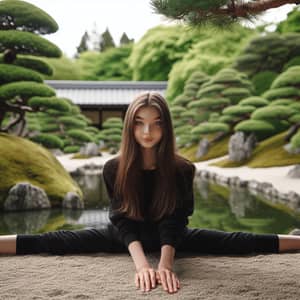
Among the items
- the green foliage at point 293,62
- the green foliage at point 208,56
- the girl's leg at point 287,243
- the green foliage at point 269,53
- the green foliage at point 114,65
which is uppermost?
the green foliage at point 114,65

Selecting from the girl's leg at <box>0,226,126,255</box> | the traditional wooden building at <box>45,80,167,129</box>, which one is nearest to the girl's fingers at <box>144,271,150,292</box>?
the girl's leg at <box>0,226,126,255</box>

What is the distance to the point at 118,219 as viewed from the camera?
1454 mm

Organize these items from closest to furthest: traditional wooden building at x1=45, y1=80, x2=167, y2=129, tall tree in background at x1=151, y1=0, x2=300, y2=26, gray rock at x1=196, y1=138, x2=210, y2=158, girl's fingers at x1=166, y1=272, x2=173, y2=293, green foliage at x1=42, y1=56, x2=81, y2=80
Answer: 1. girl's fingers at x1=166, y1=272, x2=173, y2=293
2. tall tree in background at x1=151, y1=0, x2=300, y2=26
3. gray rock at x1=196, y1=138, x2=210, y2=158
4. traditional wooden building at x1=45, y1=80, x2=167, y2=129
5. green foliage at x1=42, y1=56, x2=81, y2=80

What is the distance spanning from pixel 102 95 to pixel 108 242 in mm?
6798

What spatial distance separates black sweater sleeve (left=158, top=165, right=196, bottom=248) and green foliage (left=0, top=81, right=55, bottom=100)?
2.53 m

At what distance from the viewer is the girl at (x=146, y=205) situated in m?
1.41

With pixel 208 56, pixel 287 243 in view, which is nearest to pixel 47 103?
pixel 287 243

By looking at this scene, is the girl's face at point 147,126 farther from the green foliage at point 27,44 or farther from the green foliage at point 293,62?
the green foliage at point 293,62

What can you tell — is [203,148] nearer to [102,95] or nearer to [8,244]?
[102,95]

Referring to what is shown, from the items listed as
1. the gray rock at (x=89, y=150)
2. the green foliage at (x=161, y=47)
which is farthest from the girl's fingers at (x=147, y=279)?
the green foliage at (x=161, y=47)

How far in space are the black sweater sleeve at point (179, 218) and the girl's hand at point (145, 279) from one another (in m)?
0.12

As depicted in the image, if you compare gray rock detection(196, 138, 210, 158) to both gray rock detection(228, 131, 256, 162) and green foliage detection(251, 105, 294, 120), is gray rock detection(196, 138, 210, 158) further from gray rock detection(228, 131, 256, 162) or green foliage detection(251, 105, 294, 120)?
green foliage detection(251, 105, 294, 120)

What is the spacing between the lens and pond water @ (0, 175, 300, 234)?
2930 millimetres

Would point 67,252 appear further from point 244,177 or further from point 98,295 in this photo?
point 244,177
